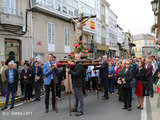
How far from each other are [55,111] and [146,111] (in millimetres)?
3579

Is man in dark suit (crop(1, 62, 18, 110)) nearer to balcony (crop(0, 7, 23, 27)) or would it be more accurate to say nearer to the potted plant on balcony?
the potted plant on balcony

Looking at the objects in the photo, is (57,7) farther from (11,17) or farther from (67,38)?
(11,17)

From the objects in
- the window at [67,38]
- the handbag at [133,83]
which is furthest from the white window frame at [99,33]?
the handbag at [133,83]

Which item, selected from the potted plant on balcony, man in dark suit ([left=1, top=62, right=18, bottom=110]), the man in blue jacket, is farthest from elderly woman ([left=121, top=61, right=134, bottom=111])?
man in dark suit ([left=1, top=62, right=18, bottom=110])

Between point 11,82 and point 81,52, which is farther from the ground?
point 81,52

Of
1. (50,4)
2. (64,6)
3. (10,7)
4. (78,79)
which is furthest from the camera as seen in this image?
(64,6)

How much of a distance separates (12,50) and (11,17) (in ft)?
9.57

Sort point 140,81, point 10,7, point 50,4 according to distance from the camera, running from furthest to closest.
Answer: point 50,4 → point 10,7 → point 140,81

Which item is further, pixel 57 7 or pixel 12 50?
pixel 57 7

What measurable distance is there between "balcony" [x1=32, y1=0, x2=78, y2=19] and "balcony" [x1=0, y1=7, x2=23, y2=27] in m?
1.99

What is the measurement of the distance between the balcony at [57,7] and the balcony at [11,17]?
1.99m

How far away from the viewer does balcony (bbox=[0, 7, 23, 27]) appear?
39.4ft

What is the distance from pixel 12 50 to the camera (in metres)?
13.4

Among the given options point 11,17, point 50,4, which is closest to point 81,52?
point 11,17
